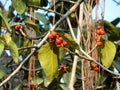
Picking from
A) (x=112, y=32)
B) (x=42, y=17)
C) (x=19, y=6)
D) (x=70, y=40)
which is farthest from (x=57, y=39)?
(x=42, y=17)

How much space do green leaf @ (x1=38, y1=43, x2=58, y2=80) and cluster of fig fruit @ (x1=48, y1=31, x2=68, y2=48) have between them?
3 centimetres

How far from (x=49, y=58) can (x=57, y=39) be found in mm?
67

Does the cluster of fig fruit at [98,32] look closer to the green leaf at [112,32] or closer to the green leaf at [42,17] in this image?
the green leaf at [112,32]

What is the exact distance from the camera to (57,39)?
3.20 feet

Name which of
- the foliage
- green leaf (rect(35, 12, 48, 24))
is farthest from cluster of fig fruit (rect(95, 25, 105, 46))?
green leaf (rect(35, 12, 48, 24))

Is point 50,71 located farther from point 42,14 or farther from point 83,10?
point 42,14

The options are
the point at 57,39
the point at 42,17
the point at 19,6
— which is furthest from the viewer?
the point at 42,17

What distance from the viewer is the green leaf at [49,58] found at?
1.01 m

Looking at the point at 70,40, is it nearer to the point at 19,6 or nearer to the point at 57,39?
the point at 57,39

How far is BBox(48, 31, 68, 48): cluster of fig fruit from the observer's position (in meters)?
0.96

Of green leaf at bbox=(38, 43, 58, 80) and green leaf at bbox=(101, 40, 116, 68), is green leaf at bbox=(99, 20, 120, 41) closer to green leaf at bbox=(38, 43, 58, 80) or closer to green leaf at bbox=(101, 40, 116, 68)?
green leaf at bbox=(101, 40, 116, 68)

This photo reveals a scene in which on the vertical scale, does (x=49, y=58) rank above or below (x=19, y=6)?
below

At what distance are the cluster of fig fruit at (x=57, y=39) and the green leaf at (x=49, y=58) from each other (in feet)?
0.10

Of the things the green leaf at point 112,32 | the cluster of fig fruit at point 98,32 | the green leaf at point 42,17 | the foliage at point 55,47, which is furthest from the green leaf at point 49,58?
the green leaf at point 42,17
